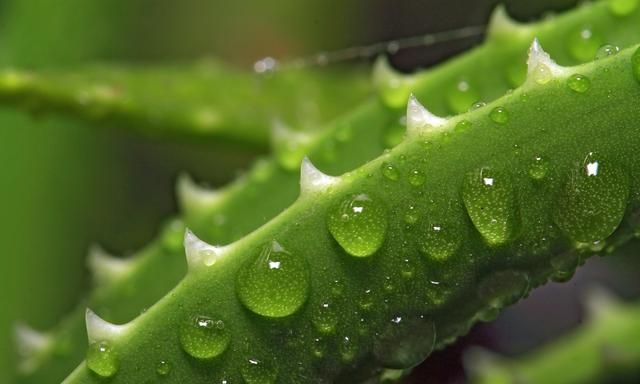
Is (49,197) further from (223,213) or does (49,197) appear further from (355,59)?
(223,213)

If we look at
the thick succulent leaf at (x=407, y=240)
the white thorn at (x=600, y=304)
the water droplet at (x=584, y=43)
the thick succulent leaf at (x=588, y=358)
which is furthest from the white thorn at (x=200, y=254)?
the white thorn at (x=600, y=304)

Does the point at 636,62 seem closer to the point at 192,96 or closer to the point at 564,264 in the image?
the point at 564,264

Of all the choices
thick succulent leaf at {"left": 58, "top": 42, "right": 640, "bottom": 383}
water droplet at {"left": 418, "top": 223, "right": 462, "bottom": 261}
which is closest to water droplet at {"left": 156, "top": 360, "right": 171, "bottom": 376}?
thick succulent leaf at {"left": 58, "top": 42, "right": 640, "bottom": 383}

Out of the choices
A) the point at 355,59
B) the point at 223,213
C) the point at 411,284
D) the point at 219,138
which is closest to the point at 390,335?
the point at 411,284

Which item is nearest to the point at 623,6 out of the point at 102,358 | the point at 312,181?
the point at 312,181

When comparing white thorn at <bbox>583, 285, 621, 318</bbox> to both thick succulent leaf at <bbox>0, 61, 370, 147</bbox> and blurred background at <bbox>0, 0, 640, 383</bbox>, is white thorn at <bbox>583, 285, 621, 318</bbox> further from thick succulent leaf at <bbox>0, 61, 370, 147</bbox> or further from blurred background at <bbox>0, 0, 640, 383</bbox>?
thick succulent leaf at <bbox>0, 61, 370, 147</bbox>

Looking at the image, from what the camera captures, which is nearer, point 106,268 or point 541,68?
point 541,68
